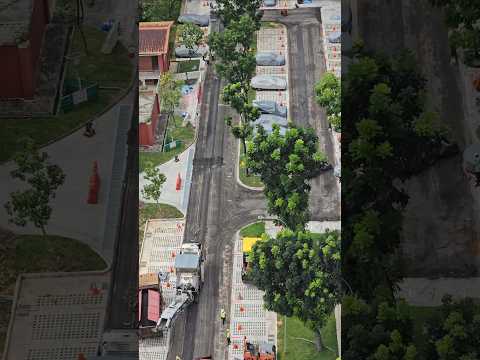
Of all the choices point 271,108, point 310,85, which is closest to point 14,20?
point 271,108

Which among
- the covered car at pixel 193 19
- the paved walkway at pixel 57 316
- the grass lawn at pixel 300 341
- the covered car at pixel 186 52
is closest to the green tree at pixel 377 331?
the grass lawn at pixel 300 341

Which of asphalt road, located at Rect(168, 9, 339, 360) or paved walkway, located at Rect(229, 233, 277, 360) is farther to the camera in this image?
paved walkway, located at Rect(229, 233, 277, 360)

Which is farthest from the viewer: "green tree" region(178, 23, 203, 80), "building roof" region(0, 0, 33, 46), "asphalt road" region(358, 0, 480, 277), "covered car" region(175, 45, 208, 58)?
"building roof" region(0, 0, 33, 46)

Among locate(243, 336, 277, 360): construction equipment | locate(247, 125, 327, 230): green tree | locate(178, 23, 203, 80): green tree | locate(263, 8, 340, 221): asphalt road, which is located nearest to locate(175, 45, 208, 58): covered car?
locate(178, 23, 203, 80): green tree

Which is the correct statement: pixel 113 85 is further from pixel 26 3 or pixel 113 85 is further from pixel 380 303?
pixel 380 303

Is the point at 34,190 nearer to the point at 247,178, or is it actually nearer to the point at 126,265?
the point at 126,265

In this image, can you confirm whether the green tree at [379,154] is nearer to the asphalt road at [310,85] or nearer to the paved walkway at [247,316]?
the asphalt road at [310,85]

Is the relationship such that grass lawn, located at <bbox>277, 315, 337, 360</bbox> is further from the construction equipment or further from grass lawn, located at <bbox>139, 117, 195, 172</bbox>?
grass lawn, located at <bbox>139, 117, 195, 172</bbox>
